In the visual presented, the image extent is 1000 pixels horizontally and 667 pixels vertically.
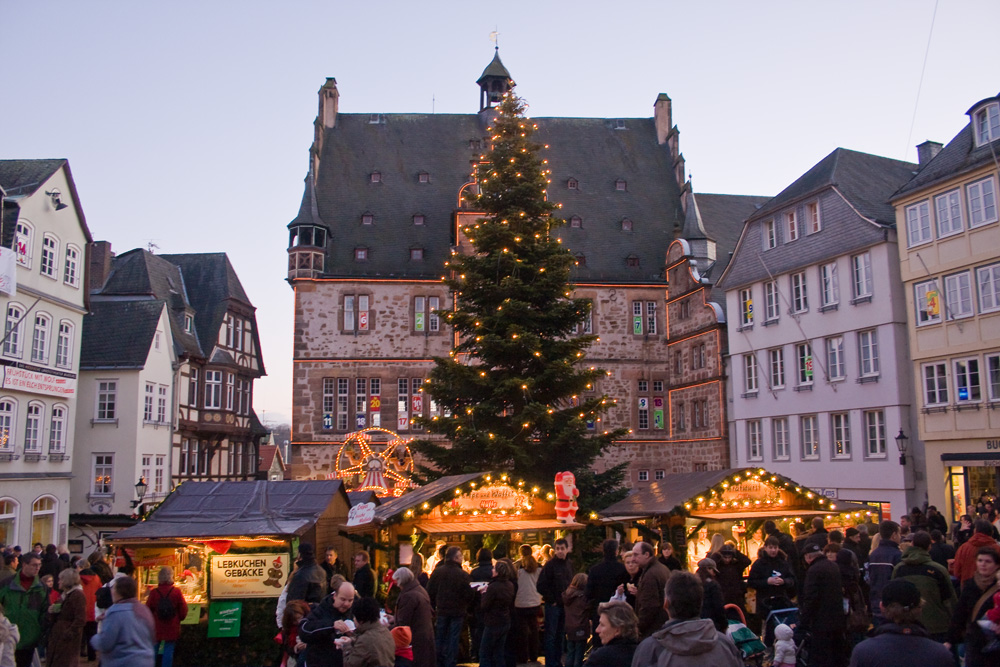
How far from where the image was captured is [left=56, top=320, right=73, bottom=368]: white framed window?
26.8m

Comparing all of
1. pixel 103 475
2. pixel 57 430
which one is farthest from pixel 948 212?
pixel 103 475

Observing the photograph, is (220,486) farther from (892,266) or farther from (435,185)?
(435,185)

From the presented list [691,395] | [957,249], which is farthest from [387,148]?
[957,249]

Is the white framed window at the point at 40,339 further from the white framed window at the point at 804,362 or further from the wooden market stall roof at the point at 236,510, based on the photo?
the white framed window at the point at 804,362

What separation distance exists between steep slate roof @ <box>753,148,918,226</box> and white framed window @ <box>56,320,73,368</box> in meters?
21.7

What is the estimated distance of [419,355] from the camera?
3691 cm

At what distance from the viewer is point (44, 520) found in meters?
26.0

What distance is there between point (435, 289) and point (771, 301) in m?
13.6

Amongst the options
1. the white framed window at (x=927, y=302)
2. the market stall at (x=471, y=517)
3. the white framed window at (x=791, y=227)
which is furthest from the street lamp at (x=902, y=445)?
the market stall at (x=471, y=517)

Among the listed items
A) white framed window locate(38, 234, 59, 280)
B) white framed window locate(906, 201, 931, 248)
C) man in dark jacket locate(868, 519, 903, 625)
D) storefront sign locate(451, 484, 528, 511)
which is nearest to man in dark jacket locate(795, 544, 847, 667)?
man in dark jacket locate(868, 519, 903, 625)

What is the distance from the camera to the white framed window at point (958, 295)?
2267 cm

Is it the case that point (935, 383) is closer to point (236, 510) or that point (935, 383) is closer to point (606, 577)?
point (606, 577)

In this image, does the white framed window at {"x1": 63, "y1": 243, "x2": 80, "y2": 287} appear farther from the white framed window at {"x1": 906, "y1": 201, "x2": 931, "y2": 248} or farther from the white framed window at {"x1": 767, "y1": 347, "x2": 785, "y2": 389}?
the white framed window at {"x1": 906, "y1": 201, "x2": 931, "y2": 248}

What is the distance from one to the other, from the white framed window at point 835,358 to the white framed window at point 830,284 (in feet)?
3.59
